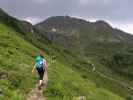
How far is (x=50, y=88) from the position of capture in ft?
92.0

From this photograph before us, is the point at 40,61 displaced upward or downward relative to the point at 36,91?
upward

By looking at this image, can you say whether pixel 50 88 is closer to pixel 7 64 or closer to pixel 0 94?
pixel 7 64

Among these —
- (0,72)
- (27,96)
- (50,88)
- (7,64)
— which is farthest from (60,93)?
(7,64)

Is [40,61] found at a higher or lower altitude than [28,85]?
higher

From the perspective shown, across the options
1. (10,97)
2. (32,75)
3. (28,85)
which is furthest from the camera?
(32,75)

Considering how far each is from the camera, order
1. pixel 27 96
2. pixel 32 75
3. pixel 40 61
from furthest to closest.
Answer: pixel 32 75 < pixel 40 61 < pixel 27 96

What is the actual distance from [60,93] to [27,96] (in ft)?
10.3

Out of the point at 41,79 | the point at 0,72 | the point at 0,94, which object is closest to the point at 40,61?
the point at 41,79

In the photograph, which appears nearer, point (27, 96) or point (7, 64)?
point (27, 96)

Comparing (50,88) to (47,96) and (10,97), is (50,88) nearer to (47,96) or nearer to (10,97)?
(47,96)

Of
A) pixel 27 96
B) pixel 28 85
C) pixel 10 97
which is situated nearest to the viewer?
pixel 10 97

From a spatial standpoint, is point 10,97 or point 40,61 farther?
point 40,61

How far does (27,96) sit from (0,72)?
4373 mm

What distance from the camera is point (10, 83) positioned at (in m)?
25.6
